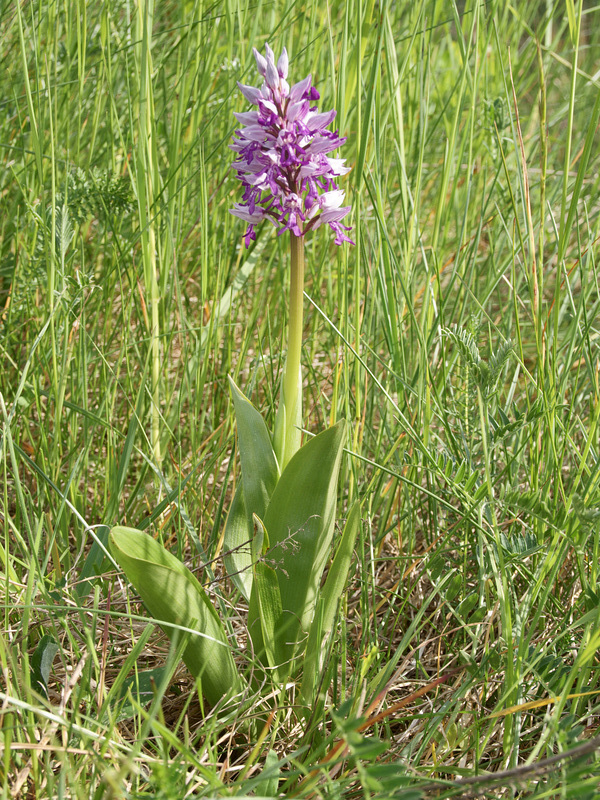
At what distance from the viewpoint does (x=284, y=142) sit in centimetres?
92

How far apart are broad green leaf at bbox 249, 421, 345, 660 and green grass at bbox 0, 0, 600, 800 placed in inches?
2.8

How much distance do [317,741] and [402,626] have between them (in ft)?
1.03

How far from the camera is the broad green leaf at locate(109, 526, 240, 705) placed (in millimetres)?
841

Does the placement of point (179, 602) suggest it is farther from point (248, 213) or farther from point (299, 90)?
point (299, 90)

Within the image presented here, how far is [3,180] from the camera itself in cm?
180

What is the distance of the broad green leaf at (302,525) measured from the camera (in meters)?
0.92

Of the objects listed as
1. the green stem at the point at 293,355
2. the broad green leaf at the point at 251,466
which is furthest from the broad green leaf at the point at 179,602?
the green stem at the point at 293,355

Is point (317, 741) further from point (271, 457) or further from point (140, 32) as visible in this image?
point (140, 32)

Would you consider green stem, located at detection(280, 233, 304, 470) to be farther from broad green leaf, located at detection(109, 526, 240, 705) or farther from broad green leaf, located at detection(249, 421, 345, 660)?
broad green leaf, located at detection(109, 526, 240, 705)

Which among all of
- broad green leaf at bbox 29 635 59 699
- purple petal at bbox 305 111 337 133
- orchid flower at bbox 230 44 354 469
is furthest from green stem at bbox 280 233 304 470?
broad green leaf at bbox 29 635 59 699

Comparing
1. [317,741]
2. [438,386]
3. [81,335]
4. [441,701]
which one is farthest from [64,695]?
[438,386]

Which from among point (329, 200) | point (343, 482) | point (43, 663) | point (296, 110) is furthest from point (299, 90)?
point (43, 663)

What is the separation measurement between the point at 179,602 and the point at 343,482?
45 cm

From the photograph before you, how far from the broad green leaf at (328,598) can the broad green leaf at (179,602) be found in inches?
4.3
